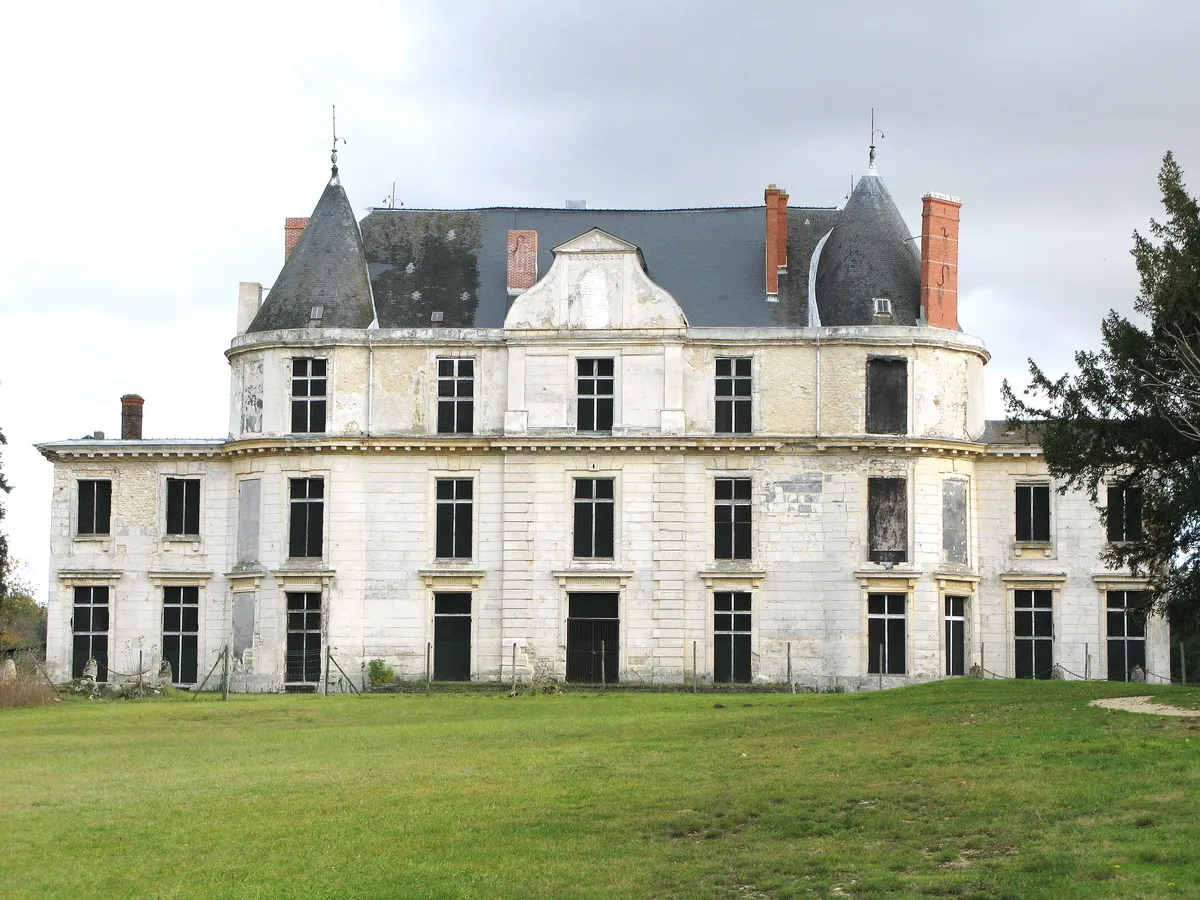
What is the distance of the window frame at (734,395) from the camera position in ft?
155

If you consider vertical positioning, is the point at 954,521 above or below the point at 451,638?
above

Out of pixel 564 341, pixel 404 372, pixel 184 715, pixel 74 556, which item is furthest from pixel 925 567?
pixel 74 556

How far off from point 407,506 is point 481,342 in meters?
4.65

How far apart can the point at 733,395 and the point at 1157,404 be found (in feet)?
61.4

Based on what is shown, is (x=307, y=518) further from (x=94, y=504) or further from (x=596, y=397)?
(x=596, y=397)

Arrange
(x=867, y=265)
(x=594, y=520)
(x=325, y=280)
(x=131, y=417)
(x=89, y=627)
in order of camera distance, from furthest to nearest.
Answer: (x=131, y=417)
(x=89, y=627)
(x=325, y=280)
(x=867, y=265)
(x=594, y=520)

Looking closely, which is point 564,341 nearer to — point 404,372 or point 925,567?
point 404,372

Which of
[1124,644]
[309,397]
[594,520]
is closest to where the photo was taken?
[594,520]

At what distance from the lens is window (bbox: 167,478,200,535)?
162 feet

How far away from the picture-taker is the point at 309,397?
47.7 meters

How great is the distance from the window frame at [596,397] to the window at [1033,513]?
11.0 meters

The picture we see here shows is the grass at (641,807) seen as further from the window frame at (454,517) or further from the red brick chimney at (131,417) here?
the red brick chimney at (131,417)

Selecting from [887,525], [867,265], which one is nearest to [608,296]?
[867,265]

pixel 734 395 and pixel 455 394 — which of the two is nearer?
pixel 734 395
